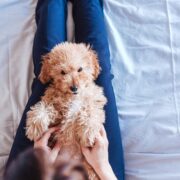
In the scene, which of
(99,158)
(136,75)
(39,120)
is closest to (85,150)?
(99,158)

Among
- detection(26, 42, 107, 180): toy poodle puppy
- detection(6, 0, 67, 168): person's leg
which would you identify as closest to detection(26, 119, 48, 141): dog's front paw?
detection(26, 42, 107, 180): toy poodle puppy

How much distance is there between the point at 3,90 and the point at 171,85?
1.88 ft

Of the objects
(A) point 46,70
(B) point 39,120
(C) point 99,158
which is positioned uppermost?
(A) point 46,70

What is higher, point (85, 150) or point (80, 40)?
point (80, 40)

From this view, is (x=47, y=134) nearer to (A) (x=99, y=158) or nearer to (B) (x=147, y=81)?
(A) (x=99, y=158)

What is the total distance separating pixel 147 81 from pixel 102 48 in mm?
190

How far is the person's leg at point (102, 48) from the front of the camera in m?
0.95

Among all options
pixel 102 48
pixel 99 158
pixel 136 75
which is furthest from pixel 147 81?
pixel 99 158

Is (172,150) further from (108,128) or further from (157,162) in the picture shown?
(108,128)

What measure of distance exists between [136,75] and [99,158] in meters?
0.35

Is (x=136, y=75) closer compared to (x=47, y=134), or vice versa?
(x=47, y=134)

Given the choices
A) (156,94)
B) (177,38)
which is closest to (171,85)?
(156,94)

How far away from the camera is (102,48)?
1.05 metres

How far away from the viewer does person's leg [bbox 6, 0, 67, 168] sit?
3.17ft
